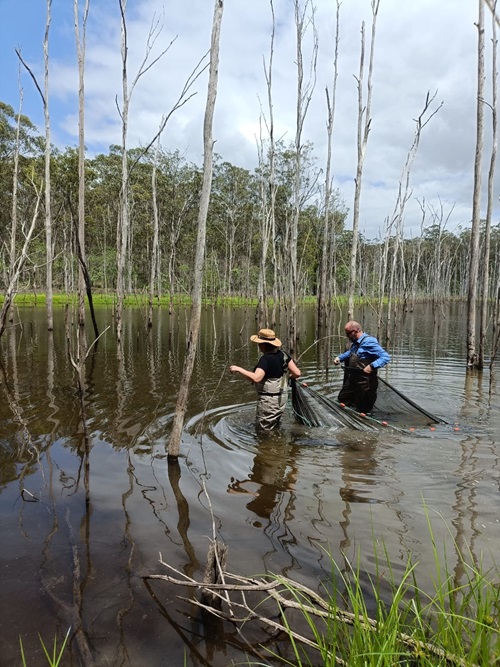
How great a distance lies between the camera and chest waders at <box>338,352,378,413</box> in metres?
6.98

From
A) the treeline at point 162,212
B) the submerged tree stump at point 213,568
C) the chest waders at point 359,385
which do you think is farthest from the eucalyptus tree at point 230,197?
the submerged tree stump at point 213,568

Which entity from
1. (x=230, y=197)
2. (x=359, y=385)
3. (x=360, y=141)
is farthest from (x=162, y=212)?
(x=359, y=385)

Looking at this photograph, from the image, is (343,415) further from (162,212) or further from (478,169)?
(162,212)

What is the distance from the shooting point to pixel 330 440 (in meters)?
5.99

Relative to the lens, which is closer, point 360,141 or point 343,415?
point 343,415

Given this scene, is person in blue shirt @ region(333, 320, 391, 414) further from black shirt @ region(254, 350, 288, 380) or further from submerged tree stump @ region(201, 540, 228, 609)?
submerged tree stump @ region(201, 540, 228, 609)

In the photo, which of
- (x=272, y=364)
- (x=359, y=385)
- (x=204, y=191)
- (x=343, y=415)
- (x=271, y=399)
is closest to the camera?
(x=204, y=191)

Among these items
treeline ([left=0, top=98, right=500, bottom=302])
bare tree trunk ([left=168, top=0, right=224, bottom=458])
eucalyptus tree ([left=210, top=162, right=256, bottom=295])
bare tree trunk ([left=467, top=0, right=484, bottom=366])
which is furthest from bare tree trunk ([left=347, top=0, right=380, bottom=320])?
eucalyptus tree ([left=210, top=162, right=256, bottom=295])

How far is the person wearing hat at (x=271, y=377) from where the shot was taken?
5862mm

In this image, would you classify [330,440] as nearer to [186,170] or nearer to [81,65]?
[81,65]

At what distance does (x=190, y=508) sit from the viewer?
3.91 m

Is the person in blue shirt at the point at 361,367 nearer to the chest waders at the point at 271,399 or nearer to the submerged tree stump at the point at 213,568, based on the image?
the chest waders at the point at 271,399

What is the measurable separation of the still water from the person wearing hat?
0.31 metres

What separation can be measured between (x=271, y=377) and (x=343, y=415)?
1.28m
